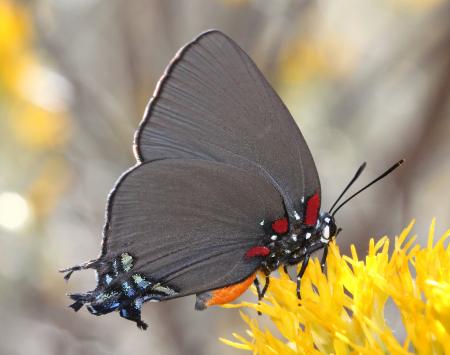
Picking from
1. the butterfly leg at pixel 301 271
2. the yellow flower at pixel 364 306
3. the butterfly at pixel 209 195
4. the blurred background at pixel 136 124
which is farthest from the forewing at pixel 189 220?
the blurred background at pixel 136 124

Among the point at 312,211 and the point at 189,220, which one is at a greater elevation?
the point at 312,211

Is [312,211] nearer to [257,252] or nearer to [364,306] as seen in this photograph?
[257,252]

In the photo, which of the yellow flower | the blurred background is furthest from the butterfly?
the blurred background

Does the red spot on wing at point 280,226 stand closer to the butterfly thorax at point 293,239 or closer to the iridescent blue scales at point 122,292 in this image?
the butterfly thorax at point 293,239

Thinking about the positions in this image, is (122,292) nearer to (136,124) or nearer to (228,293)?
(228,293)

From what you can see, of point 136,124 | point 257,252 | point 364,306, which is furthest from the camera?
point 136,124

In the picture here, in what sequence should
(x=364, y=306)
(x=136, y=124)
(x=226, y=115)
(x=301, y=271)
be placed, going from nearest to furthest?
1. (x=364, y=306)
2. (x=301, y=271)
3. (x=226, y=115)
4. (x=136, y=124)

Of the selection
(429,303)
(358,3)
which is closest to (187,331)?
(429,303)

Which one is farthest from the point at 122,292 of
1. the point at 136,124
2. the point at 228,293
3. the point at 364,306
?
the point at 136,124

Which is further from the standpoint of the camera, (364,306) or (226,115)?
(226,115)

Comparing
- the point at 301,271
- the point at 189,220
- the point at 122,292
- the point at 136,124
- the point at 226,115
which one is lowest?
the point at 136,124
